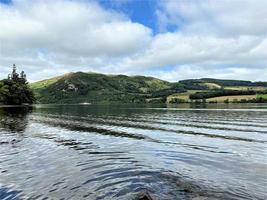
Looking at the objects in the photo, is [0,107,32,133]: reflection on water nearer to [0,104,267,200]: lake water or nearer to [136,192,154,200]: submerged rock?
[0,104,267,200]: lake water

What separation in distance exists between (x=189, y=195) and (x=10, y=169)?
1568 centimetres

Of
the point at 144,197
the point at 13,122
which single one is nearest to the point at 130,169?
the point at 144,197

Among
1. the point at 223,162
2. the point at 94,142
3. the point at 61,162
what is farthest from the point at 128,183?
the point at 94,142

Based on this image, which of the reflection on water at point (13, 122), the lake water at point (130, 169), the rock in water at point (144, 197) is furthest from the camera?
the reflection on water at point (13, 122)

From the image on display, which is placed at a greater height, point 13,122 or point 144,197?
Answer: point 13,122

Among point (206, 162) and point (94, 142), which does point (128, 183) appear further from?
point (94, 142)

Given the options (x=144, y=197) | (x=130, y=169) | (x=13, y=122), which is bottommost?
(x=130, y=169)

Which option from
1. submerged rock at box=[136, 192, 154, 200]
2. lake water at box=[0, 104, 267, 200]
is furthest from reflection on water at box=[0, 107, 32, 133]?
submerged rock at box=[136, 192, 154, 200]

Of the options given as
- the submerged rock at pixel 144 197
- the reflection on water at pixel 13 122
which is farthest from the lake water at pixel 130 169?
the reflection on water at pixel 13 122

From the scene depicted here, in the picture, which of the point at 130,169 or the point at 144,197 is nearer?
the point at 144,197

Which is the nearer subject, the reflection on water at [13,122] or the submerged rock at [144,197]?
the submerged rock at [144,197]

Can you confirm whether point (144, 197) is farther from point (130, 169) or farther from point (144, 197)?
point (130, 169)

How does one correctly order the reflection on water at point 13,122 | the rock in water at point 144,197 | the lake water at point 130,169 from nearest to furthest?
the rock in water at point 144,197
the lake water at point 130,169
the reflection on water at point 13,122

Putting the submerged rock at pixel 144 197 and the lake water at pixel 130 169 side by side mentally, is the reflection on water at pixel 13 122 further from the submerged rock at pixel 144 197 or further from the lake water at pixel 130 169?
the submerged rock at pixel 144 197
